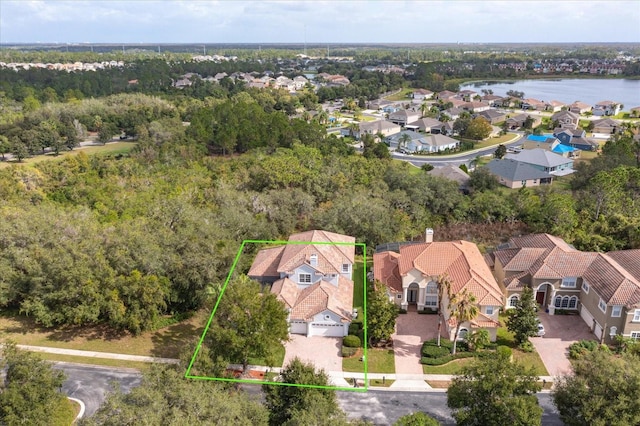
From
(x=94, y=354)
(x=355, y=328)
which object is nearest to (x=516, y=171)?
(x=355, y=328)

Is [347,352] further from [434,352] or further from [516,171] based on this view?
[516,171]

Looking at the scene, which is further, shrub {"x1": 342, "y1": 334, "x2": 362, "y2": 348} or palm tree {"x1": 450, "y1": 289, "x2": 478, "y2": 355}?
shrub {"x1": 342, "y1": 334, "x2": 362, "y2": 348}

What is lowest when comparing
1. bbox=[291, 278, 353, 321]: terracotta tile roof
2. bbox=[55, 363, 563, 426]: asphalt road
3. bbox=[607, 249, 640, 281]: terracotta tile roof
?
bbox=[55, 363, 563, 426]: asphalt road

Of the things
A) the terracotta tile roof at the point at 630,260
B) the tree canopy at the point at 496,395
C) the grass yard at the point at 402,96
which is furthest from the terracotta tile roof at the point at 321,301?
the grass yard at the point at 402,96

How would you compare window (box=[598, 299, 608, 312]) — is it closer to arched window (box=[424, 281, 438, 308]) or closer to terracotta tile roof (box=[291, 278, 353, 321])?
arched window (box=[424, 281, 438, 308])

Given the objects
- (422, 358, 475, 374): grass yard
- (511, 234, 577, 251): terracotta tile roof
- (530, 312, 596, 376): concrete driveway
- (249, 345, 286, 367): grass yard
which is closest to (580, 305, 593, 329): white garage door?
(530, 312, 596, 376): concrete driveway

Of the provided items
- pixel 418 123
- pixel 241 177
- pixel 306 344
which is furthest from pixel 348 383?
pixel 418 123

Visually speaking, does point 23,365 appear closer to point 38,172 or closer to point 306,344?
point 306,344
